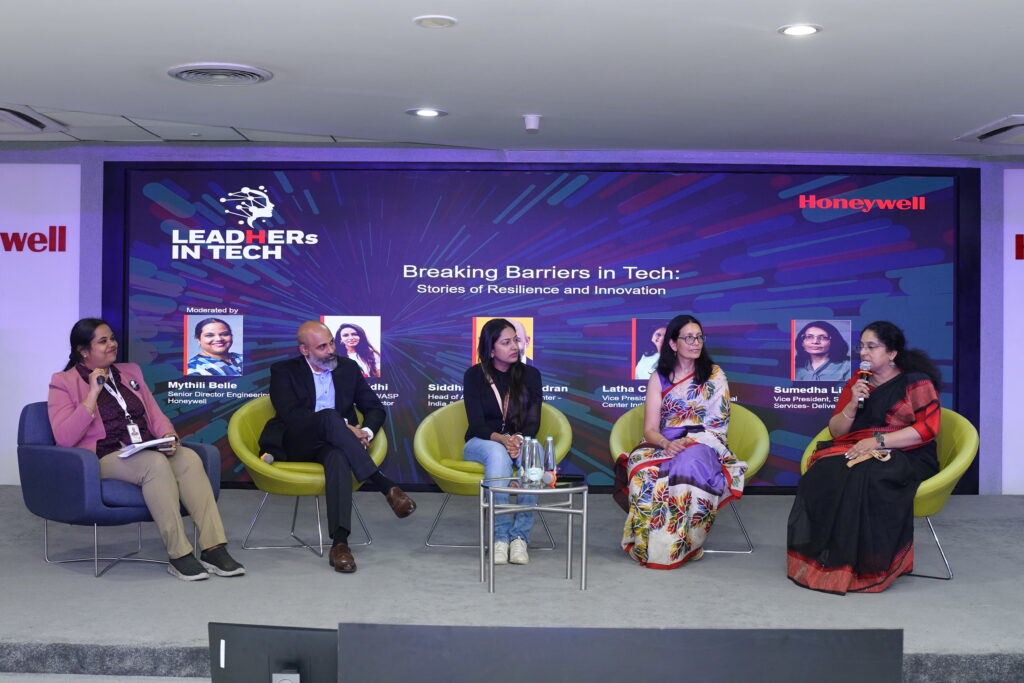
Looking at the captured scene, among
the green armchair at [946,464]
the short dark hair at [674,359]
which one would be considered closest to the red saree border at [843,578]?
the green armchair at [946,464]

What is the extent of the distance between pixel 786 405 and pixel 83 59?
16.4 feet

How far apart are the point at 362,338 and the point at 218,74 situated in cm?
279

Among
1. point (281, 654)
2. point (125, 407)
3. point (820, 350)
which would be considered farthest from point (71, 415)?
point (820, 350)

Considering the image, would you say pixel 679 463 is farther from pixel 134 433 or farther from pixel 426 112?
pixel 134 433

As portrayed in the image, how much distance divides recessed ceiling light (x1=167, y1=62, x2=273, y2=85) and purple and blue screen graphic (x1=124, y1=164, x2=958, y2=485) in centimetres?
232

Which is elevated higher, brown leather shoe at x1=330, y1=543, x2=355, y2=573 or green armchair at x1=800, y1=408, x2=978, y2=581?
green armchair at x1=800, y1=408, x2=978, y2=581

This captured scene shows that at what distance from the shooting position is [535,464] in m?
5.18

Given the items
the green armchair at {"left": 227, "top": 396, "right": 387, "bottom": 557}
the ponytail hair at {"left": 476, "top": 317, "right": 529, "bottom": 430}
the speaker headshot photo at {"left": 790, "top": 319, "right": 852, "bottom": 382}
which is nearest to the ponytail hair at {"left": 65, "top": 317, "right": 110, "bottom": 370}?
the green armchair at {"left": 227, "top": 396, "right": 387, "bottom": 557}

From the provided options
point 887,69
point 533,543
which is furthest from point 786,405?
point 887,69

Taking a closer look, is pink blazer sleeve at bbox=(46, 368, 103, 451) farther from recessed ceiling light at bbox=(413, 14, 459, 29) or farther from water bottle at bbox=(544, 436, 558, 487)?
recessed ceiling light at bbox=(413, 14, 459, 29)

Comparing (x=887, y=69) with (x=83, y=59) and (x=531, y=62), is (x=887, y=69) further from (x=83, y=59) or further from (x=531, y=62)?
(x=83, y=59)

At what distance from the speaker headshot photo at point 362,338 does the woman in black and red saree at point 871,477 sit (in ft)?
10.9

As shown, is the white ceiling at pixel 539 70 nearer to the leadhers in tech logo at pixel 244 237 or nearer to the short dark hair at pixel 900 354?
the leadhers in tech logo at pixel 244 237

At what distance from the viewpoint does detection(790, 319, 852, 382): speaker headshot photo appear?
7547mm
